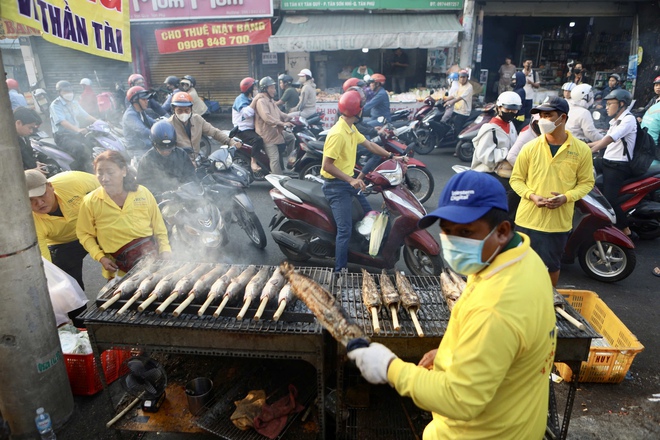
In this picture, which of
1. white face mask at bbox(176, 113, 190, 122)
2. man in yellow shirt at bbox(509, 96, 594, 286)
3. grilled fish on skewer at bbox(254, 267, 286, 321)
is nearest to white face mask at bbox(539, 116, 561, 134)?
man in yellow shirt at bbox(509, 96, 594, 286)

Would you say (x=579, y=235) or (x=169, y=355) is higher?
(x=579, y=235)

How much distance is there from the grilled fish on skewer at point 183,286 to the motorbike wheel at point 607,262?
191 inches

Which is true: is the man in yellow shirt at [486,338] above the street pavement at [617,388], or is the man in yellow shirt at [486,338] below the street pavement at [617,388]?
above

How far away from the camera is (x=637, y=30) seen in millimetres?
15000

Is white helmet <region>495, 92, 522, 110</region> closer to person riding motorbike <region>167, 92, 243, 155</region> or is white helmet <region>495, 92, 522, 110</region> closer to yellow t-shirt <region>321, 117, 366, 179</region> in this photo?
yellow t-shirt <region>321, 117, 366, 179</region>

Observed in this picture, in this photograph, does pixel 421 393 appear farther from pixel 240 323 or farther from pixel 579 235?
pixel 579 235

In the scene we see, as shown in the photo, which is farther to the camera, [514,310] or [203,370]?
[203,370]

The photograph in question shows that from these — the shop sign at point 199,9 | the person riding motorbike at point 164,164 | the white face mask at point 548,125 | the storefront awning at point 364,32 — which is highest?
the shop sign at point 199,9

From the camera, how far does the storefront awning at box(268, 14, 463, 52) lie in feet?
45.8

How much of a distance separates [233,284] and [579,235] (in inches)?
180

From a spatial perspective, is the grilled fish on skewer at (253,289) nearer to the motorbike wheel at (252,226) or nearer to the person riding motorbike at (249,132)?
the motorbike wheel at (252,226)

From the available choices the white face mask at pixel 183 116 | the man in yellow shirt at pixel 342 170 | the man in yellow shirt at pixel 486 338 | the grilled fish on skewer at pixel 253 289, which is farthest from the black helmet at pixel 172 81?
the man in yellow shirt at pixel 486 338

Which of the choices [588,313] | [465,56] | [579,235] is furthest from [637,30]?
[588,313]

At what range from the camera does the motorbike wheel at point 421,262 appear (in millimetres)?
5176
